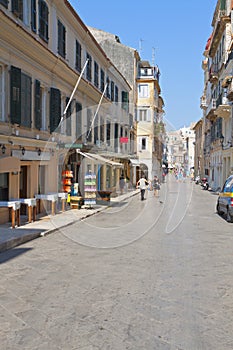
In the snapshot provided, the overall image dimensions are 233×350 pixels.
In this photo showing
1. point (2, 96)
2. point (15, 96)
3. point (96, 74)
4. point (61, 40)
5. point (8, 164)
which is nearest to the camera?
point (8, 164)

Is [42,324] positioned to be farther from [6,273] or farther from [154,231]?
[154,231]

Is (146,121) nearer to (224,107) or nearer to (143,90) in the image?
(143,90)

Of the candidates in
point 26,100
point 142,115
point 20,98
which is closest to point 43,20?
point 26,100

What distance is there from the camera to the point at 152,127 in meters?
49.7

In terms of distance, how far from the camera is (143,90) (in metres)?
49.8

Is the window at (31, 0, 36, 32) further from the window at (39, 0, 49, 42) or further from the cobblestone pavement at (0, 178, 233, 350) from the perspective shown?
the cobblestone pavement at (0, 178, 233, 350)

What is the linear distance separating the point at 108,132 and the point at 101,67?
514 cm

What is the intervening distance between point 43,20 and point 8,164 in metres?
6.90

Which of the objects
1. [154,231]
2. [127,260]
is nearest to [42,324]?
[127,260]

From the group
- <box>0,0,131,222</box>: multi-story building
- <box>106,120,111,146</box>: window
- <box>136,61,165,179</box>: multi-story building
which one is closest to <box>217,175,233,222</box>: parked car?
<box>0,0,131,222</box>: multi-story building

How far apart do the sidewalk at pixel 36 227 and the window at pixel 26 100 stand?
341 cm


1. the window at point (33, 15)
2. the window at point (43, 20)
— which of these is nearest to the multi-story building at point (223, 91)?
the window at point (43, 20)

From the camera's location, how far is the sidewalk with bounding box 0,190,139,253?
34.3 feet

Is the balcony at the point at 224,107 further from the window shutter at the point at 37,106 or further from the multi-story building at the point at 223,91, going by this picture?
the window shutter at the point at 37,106
